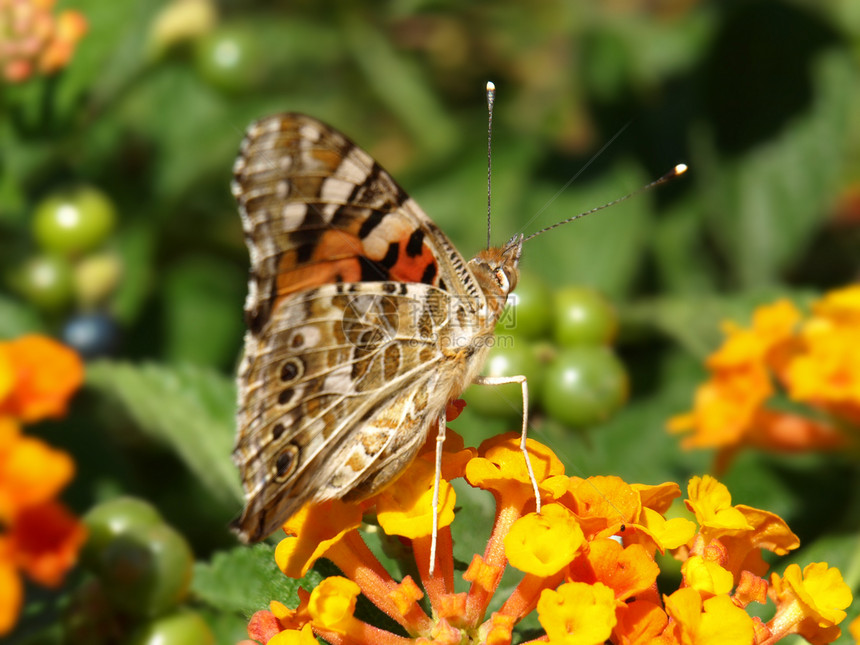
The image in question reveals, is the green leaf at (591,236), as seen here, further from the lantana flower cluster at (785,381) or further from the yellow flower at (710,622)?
the yellow flower at (710,622)

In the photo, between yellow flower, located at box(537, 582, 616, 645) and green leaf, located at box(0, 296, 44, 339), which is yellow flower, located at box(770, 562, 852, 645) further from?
green leaf, located at box(0, 296, 44, 339)

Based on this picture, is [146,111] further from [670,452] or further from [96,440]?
[670,452]

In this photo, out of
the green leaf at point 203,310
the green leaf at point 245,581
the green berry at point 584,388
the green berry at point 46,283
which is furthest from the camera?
the green leaf at point 203,310

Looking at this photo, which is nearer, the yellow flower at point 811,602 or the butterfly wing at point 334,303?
the yellow flower at point 811,602

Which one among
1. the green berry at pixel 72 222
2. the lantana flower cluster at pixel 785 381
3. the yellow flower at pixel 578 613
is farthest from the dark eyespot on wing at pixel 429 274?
the green berry at pixel 72 222

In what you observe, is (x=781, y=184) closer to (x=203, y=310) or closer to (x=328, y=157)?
(x=203, y=310)

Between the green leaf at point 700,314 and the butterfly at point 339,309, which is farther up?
the butterfly at point 339,309

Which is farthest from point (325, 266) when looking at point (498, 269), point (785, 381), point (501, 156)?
point (501, 156)
